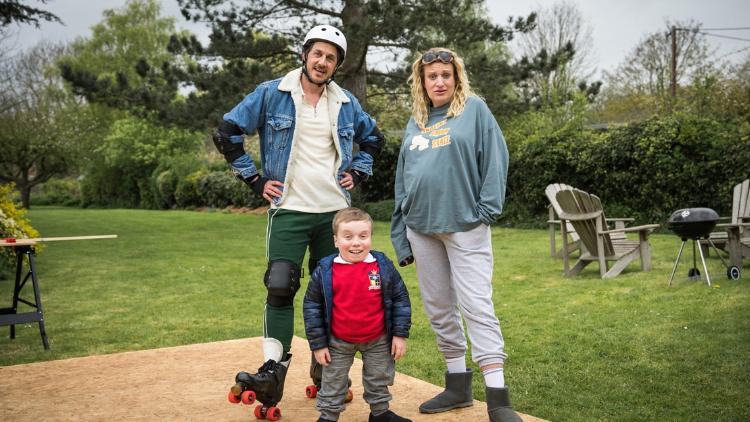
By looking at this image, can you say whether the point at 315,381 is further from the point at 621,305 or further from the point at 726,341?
the point at 621,305

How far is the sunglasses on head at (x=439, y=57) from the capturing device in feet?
10.1

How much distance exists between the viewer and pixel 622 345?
461 cm

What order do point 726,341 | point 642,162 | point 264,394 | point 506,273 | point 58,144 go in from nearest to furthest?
1. point 264,394
2. point 726,341
3. point 506,273
4. point 642,162
5. point 58,144

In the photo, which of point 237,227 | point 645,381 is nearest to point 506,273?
point 645,381

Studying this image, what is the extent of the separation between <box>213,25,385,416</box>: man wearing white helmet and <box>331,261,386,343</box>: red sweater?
39 cm

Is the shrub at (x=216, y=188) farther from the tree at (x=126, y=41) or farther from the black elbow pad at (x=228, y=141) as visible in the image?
the black elbow pad at (x=228, y=141)

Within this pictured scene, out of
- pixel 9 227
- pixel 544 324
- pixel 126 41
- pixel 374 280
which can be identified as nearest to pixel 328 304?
pixel 374 280

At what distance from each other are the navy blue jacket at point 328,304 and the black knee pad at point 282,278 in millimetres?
308

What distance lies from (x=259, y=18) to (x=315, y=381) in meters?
13.8

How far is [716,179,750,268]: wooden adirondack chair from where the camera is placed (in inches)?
295

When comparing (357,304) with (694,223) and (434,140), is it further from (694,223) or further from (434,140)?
(694,223)

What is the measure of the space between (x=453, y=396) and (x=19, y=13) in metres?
13.7

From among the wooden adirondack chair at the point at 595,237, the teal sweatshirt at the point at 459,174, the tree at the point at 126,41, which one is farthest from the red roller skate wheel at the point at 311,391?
the tree at the point at 126,41

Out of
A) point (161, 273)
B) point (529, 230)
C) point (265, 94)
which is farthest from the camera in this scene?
point (529, 230)
